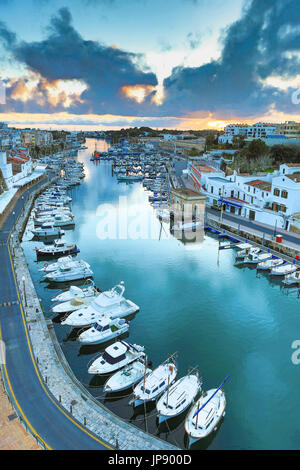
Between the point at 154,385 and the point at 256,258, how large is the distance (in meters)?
24.2

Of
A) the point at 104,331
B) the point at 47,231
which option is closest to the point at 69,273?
the point at 104,331

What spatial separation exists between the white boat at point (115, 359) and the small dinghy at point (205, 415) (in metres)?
5.25

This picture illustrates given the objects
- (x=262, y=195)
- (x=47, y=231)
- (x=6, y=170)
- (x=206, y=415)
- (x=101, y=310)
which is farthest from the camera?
(x=6, y=170)

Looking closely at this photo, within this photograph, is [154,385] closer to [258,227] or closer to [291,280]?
[291,280]

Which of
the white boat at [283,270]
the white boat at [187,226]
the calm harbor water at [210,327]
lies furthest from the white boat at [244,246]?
the white boat at [187,226]

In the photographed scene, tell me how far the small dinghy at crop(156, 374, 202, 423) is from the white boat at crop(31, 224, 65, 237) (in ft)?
113

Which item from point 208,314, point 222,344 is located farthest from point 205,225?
point 222,344

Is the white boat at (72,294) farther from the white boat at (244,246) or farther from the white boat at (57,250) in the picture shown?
the white boat at (244,246)

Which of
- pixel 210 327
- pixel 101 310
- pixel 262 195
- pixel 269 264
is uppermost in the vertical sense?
pixel 262 195

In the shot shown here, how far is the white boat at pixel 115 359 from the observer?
1942cm

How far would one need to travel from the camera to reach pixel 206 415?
15984 mm

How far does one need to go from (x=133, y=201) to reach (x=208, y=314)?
48.2 meters
